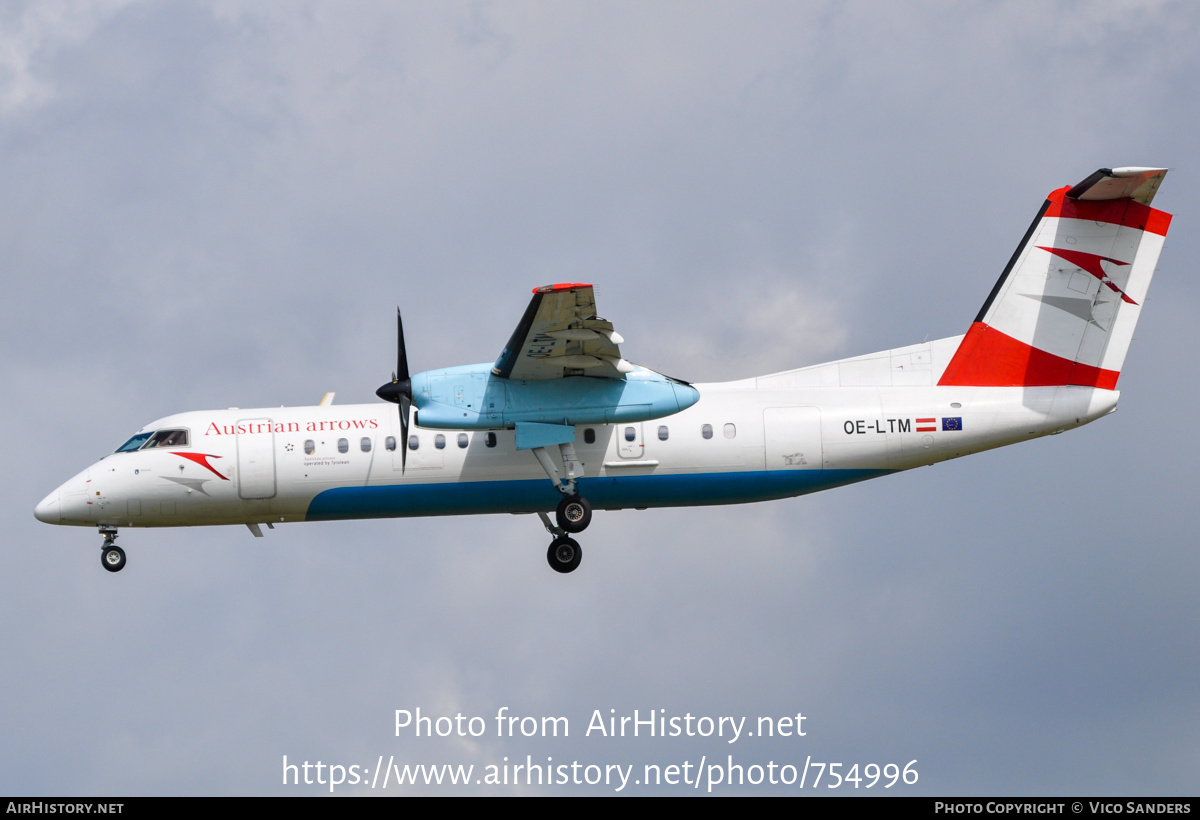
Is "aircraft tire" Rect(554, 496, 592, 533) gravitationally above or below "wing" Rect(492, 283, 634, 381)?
below

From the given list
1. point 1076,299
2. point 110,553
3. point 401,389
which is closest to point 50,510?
point 110,553

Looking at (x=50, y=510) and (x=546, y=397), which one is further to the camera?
(x=50, y=510)

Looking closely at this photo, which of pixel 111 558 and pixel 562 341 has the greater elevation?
pixel 562 341

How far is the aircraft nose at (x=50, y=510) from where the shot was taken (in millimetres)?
25277

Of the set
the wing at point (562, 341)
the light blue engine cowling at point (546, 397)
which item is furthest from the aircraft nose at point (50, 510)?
the wing at point (562, 341)

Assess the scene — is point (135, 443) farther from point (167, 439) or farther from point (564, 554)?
point (564, 554)

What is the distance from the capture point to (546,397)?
2391cm

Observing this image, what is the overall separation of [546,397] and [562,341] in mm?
1529

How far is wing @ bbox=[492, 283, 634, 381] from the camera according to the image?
71.1 ft

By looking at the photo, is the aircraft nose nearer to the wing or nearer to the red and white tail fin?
the wing

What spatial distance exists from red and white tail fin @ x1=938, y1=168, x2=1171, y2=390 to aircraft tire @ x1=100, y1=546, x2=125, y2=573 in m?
16.2

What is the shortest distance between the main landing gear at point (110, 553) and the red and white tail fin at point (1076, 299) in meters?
16.2

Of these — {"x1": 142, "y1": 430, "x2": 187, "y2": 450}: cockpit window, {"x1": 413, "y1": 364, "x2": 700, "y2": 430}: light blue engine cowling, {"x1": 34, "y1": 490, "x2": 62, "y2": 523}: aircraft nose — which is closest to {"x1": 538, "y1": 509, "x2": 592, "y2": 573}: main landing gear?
{"x1": 413, "y1": 364, "x2": 700, "y2": 430}: light blue engine cowling
